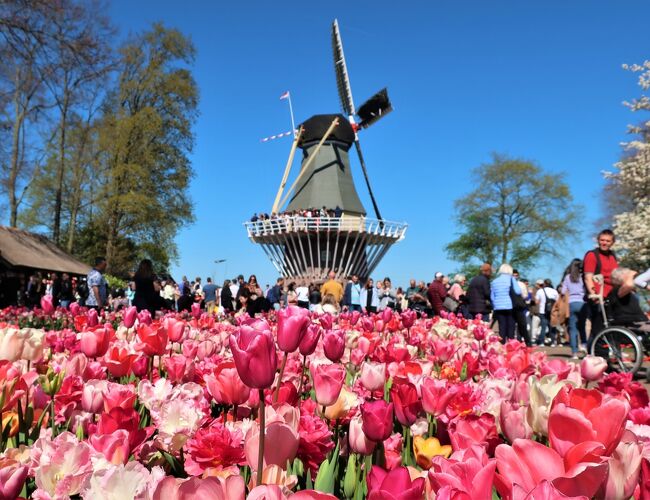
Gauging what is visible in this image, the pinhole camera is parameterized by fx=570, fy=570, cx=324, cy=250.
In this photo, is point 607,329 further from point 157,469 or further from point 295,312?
point 157,469

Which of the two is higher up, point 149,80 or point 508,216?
point 149,80

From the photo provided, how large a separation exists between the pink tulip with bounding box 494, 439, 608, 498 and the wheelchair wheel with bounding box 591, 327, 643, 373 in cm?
575

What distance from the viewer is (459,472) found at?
0.83 meters

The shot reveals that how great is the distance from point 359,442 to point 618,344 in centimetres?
606

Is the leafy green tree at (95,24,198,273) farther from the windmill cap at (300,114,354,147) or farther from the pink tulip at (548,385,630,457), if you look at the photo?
the pink tulip at (548,385,630,457)

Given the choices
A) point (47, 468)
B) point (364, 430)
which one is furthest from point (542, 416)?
point (47, 468)

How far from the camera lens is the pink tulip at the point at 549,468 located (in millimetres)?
755

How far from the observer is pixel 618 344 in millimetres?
6387

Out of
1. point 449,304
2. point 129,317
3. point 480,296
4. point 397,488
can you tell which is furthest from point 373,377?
point 449,304

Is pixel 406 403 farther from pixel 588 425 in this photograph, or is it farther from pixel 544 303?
pixel 544 303

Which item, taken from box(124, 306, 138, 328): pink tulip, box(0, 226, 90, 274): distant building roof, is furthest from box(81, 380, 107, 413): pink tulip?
box(0, 226, 90, 274): distant building roof

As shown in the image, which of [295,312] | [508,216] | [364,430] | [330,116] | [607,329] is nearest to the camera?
[364,430]

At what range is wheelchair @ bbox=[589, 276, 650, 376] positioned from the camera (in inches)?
238

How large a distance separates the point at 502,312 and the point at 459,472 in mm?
8820
